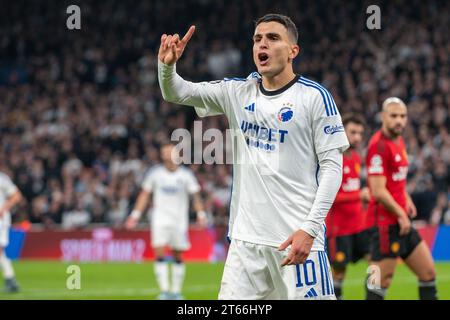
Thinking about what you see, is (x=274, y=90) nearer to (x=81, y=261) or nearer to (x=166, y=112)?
(x=81, y=261)

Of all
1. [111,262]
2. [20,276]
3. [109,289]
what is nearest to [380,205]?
[109,289]

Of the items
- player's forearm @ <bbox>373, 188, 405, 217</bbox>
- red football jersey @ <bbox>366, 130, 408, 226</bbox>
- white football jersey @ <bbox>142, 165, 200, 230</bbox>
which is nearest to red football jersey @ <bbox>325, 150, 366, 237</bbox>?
red football jersey @ <bbox>366, 130, 408, 226</bbox>

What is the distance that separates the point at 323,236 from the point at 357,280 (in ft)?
34.2

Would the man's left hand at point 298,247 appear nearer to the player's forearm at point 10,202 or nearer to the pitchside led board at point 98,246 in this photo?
the player's forearm at point 10,202

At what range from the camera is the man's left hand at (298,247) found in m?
5.75

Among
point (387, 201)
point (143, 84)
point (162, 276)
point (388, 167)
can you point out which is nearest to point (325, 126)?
point (387, 201)

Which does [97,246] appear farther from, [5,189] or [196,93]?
[196,93]

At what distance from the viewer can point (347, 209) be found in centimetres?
1192

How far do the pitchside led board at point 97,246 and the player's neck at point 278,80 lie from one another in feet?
49.0

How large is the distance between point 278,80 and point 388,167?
13.0 ft

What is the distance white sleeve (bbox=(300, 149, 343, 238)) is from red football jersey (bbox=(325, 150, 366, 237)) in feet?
19.3

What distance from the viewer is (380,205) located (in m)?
9.97

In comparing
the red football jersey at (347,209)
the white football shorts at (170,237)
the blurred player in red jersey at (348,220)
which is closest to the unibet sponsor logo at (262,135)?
the blurred player in red jersey at (348,220)

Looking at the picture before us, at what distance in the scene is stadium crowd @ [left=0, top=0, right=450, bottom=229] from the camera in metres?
23.2
